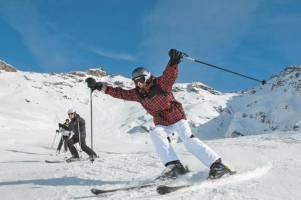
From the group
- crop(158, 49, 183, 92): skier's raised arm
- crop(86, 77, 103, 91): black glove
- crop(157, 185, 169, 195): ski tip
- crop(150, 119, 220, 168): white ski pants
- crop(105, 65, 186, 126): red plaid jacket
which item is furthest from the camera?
crop(86, 77, 103, 91): black glove

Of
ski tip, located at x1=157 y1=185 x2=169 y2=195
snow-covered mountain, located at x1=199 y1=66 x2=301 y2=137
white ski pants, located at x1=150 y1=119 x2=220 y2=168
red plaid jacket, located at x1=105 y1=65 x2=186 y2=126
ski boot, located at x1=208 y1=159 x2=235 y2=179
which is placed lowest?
ski tip, located at x1=157 y1=185 x2=169 y2=195

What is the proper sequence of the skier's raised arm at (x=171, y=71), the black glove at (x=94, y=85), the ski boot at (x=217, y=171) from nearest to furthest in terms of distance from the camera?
the ski boot at (x=217, y=171) → the skier's raised arm at (x=171, y=71) → the black glove at (x=94, y=85)

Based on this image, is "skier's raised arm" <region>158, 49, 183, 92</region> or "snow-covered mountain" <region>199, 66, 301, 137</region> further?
→ "snow-covered mountain" <region>199, 66, 301, 137</region>

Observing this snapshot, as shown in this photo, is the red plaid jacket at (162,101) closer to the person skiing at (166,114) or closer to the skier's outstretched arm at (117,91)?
the person skiing at (166,114)

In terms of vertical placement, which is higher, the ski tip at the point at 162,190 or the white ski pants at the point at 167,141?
the white ski pants at the point at 167,141

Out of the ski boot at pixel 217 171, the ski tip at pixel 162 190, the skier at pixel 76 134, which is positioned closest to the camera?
the ski tip at pixel 162 190

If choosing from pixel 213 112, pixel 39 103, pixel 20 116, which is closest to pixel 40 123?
pixel 20 116

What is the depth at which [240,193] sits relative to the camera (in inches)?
254

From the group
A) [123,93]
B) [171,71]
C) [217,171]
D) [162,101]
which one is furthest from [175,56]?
[217,171]

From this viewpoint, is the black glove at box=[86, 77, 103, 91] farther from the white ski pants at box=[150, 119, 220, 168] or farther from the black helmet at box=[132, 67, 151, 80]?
the white ski pants at box=[150, 119, 220, 168]

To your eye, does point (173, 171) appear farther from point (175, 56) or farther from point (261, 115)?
point (261, 115)

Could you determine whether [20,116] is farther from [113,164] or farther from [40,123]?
[113,164]

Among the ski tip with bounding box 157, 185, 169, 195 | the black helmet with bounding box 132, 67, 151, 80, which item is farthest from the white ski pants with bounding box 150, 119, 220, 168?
the ski tip with bounding box 157, 185, 169, 195

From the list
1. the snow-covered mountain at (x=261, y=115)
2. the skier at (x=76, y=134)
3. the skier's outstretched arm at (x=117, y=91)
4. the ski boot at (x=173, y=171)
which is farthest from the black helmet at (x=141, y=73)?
the snow-covered mountain at (x=261, y=115)
